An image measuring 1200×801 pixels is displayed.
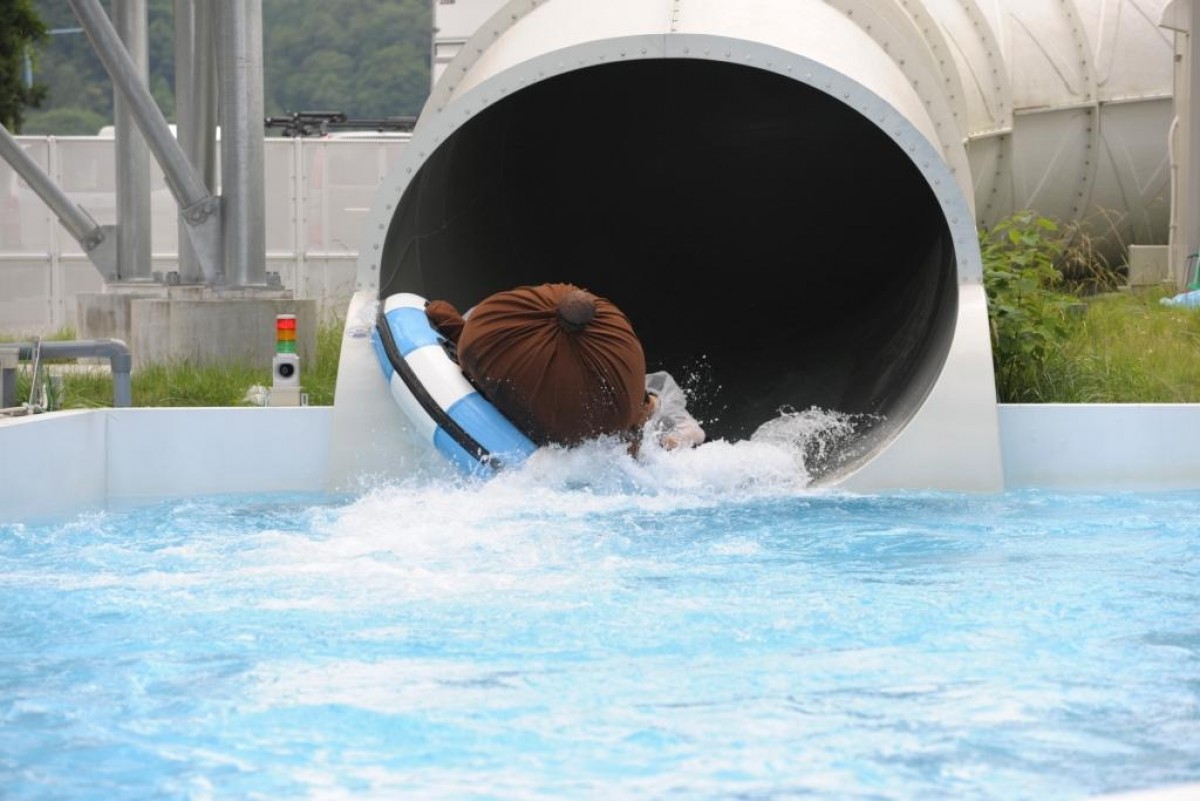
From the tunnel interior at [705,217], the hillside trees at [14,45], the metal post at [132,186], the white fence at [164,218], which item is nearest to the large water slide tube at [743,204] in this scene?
the tunnel interior at [705,217]

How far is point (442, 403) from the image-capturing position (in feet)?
19.2

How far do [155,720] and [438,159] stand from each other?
187 inches

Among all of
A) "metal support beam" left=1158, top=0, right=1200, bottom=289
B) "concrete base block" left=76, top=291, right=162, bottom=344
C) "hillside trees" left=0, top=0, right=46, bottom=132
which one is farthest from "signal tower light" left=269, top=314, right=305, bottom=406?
"hillside trees" left=0, top=0, right=46, bottom=132

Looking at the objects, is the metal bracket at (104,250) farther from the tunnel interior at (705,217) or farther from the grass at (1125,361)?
the grass at (1125,361)

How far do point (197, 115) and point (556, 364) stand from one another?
4210 mm

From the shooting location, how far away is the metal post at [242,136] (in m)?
7.94

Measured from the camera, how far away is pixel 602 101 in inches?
337

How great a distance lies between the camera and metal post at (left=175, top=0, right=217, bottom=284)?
906cm

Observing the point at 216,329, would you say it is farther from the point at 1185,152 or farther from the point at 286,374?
the point at 1185,152

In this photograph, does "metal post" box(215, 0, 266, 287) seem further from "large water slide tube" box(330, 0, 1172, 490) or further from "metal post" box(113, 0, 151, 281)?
"metal post" box(113, 0, 151, 281)

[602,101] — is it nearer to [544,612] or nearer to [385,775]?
[544,612]

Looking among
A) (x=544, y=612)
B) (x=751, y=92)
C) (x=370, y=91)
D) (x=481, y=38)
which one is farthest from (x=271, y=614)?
(x=370, y=91)

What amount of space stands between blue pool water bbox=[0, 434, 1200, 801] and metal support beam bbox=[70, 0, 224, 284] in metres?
2.85

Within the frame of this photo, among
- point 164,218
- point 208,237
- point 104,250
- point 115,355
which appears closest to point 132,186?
point 104,250
